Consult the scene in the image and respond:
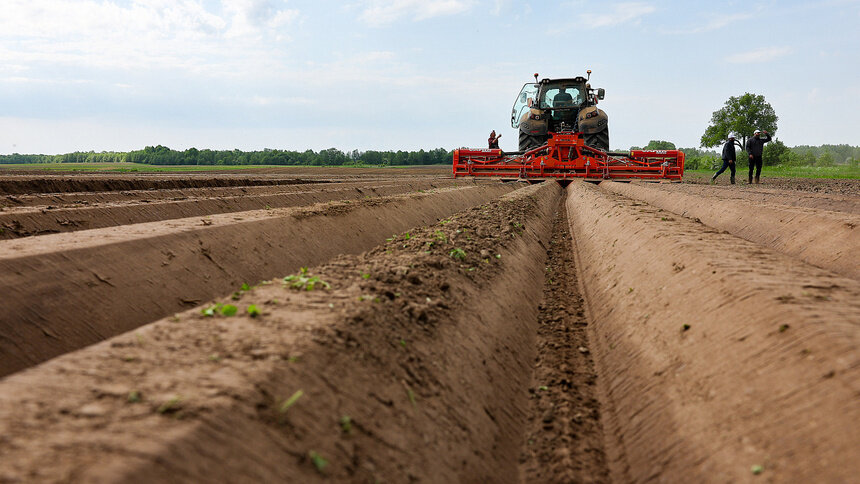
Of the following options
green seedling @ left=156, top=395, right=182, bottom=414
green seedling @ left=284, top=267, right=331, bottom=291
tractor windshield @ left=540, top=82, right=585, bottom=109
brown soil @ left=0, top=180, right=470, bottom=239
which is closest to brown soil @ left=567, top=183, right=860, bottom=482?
green seedling @ left=284, top=267, right=331, bottom=291

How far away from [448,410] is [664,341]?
1.57 m

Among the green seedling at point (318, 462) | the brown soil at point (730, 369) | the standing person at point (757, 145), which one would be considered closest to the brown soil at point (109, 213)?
the green seedling at point (318, 462)

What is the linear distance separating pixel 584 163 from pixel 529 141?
9.11 feet

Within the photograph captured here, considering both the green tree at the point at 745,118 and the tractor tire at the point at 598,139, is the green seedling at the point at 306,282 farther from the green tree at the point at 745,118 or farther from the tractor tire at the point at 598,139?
the green tree at the point at 745,118

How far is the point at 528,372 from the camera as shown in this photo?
373 cm

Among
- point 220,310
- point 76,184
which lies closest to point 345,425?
point 220,310

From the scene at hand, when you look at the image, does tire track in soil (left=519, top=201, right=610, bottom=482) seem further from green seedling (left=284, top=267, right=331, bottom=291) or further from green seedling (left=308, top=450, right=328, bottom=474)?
green seedling (left=284, top=267, right=331, bottom=291)

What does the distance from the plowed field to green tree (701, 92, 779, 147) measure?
58.6 m

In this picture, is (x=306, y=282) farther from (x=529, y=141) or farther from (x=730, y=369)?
(x=529, y=141)

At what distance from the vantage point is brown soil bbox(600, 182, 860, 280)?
5.63m

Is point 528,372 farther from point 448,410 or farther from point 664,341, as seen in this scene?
point 448,410

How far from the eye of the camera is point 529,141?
18.3 metres

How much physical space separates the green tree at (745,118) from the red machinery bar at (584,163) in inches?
1861

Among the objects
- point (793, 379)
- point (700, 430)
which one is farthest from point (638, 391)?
point (793, 379)
